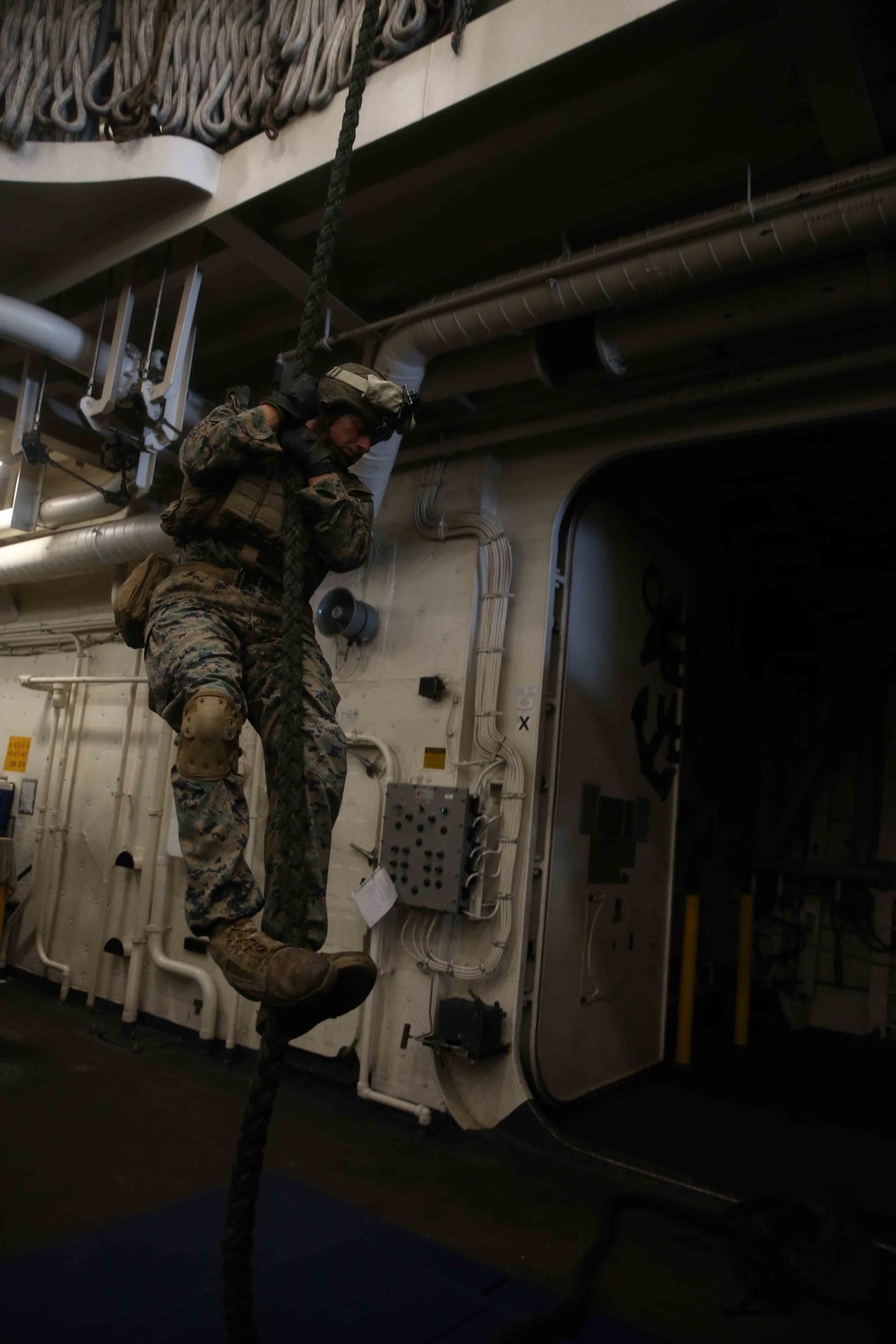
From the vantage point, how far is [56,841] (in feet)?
22.4

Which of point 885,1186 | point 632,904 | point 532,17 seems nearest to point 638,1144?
point 885,1186

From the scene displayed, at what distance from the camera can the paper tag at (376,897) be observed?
445cm

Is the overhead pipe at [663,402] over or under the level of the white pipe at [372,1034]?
over

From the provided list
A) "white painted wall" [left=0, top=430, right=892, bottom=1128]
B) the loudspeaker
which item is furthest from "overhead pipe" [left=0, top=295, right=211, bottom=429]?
"white painted wall" [left=0, top=430, right=892, bottom=1128]

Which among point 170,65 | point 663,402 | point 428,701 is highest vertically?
point 170,65

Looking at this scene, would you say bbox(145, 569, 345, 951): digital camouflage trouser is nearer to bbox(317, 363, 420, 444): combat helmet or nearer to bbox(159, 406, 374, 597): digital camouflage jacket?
bbox(159, 406, 374, 597): digital camouflage jacket

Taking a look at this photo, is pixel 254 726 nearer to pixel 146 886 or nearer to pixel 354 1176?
pixel 354 1176

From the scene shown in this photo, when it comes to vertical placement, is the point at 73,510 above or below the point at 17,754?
above

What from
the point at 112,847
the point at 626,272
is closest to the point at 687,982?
the point at 112,847

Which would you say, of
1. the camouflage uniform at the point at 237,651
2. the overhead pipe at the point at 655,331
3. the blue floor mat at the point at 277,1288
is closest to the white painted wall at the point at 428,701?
the overhead pipe at the point at 655,331

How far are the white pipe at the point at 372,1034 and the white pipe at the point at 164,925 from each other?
1.30 m

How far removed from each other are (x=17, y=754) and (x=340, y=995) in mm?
6756

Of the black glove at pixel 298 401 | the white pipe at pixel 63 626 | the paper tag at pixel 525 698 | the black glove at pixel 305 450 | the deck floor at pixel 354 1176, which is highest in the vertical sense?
the white pipe at pixel 63 626

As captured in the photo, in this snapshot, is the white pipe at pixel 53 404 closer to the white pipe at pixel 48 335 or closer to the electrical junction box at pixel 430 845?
the white pipe at pixel 48 335
